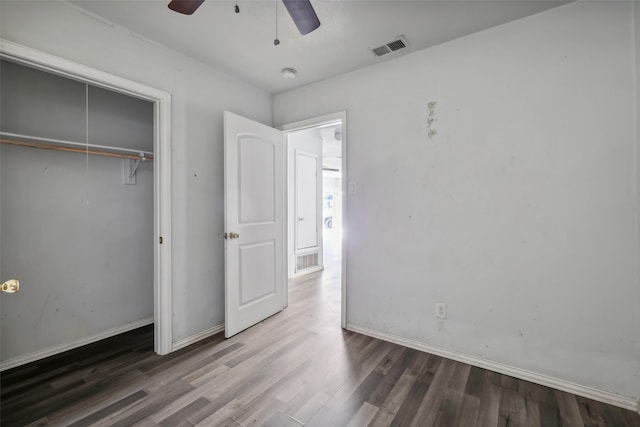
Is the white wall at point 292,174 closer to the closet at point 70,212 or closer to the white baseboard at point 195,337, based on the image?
the white baseboard at point 195,337

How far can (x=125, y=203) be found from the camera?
9.17ft

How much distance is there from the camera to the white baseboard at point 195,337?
7.82ft

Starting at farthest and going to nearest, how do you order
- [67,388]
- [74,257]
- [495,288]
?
[74,257]
[495,288]
[67,388]

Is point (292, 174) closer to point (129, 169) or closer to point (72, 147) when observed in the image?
point (129, 169)

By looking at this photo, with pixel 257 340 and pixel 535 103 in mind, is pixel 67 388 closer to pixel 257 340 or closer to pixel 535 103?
pixel 257 340

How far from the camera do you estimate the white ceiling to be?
1.82m

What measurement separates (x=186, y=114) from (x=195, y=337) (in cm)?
203

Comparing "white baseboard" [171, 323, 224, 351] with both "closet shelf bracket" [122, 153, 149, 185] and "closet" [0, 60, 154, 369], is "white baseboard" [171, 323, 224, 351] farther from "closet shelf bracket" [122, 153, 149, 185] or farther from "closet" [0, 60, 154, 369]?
"closet shelf bracket" [122, 153, 149, 185]

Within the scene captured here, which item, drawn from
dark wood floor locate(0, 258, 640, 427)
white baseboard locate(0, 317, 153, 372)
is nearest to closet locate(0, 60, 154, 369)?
white baseboard locate(0, 317, 153, 372)

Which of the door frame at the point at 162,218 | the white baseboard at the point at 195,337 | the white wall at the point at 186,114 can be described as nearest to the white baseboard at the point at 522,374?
the white baseboard at the point at 195,337

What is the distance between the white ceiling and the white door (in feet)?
1.98

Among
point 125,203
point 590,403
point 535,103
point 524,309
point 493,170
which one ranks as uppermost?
point 535,103

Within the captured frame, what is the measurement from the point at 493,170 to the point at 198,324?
285cm

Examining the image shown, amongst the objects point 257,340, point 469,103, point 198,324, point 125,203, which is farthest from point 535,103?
point 125,203
